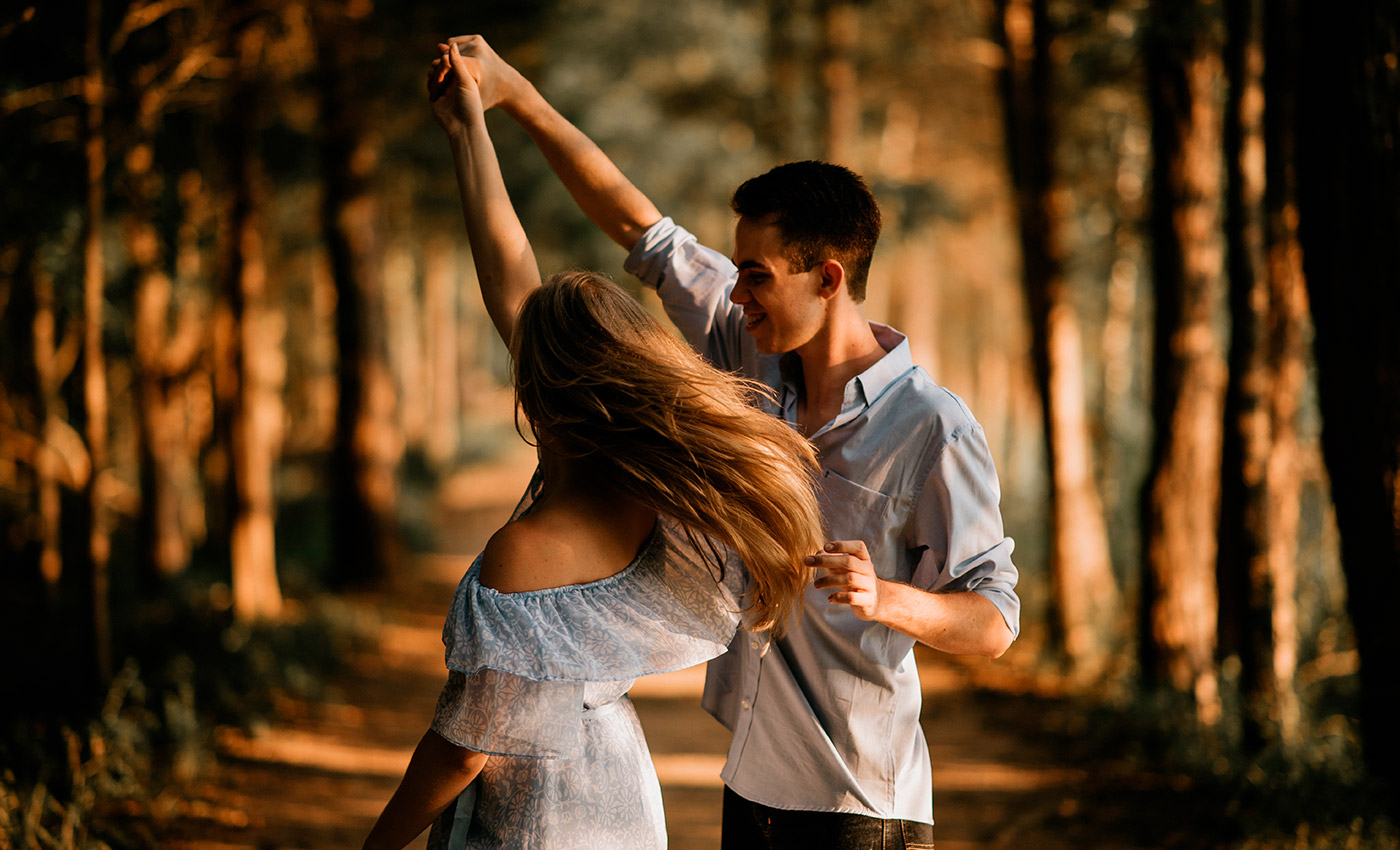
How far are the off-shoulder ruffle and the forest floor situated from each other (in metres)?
3.83

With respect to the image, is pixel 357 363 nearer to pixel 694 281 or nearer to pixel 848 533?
pixel 694 281

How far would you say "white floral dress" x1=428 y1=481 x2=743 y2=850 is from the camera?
195cm

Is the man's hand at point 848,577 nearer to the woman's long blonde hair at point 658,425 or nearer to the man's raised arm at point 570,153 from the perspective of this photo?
the woman's long blonde hair at point 658,425

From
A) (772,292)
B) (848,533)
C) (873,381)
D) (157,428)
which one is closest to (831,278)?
(772,292)

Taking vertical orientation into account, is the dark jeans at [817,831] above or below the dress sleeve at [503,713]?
below

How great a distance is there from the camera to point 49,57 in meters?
6.66

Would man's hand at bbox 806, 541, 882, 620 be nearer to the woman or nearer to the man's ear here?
the woman

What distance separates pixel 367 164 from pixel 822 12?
258 inches

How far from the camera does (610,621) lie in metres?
2.06

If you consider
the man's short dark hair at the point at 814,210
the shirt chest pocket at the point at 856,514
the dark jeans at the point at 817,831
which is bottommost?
the dark jeans at the point at 817,831

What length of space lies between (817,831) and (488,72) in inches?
77.3

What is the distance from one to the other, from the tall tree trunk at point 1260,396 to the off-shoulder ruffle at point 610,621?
4716 millimetres

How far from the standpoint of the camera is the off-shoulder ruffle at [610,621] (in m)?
1.94

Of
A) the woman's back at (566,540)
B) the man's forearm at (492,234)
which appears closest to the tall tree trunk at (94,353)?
the man's forearm at (492,234)
